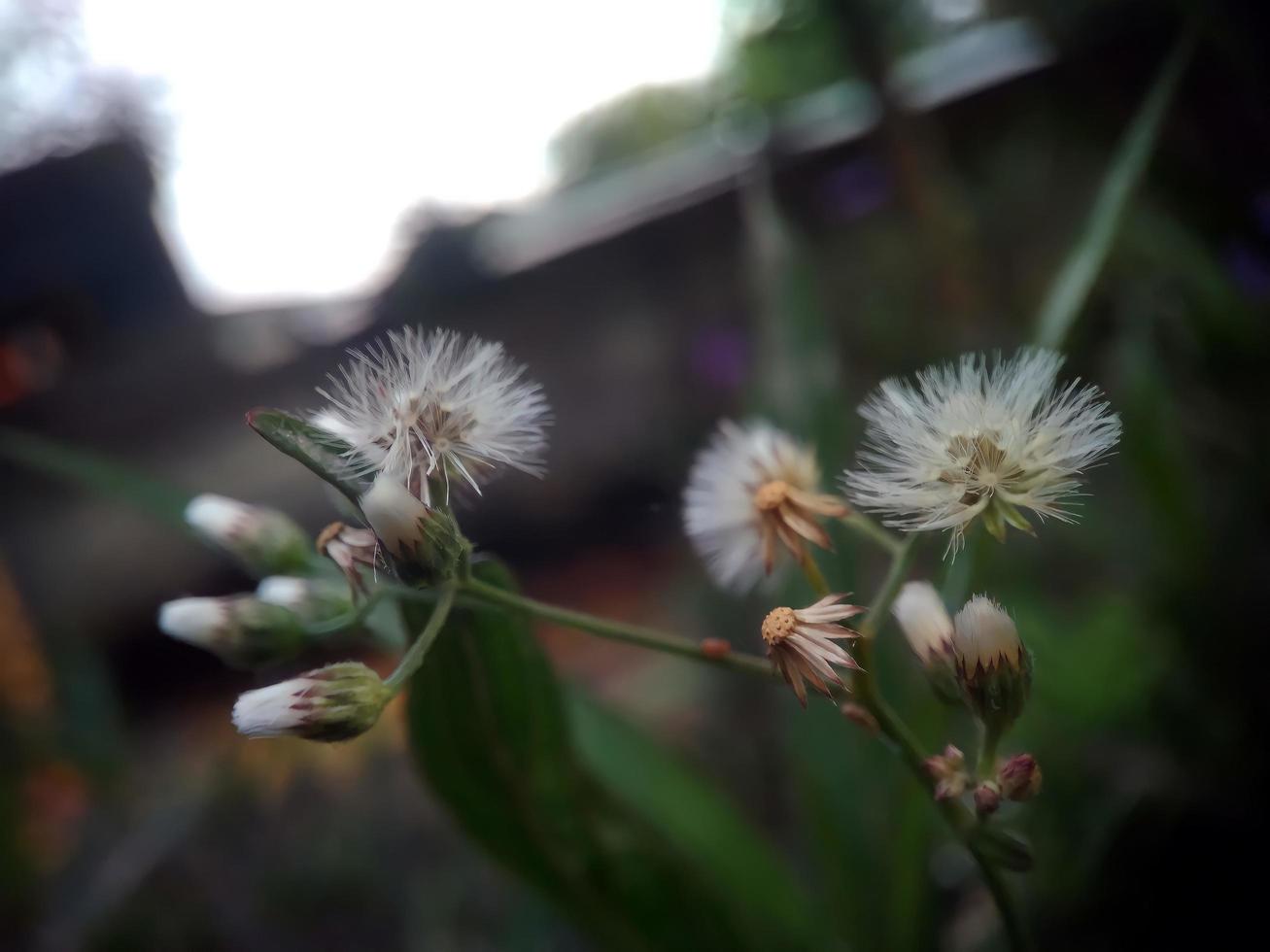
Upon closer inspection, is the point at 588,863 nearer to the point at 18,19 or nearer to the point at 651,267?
the point at 651,267

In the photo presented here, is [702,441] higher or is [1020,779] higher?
[702,441]

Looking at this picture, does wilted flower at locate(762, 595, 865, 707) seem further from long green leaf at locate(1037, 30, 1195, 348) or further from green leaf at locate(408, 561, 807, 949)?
long green leaf at locate(1037, 30, 1195, 348)

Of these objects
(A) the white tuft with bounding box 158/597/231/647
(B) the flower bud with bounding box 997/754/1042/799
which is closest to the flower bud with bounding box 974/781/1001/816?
(B) the flower bud with bounding box 997/754/1042/799

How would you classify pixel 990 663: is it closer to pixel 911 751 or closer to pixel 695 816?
pixel 911 751

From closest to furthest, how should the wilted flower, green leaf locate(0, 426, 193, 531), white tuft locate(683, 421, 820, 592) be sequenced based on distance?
the wilted flower < white tuft locate(683, 421, 820, 592) < green leaf locate(0, 426, 193, 531)

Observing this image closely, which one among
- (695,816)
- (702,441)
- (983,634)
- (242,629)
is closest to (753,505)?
(983,634)

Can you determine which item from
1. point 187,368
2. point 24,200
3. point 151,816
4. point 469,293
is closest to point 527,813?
point 151,816

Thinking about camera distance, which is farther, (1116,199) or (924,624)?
(1116,199)
